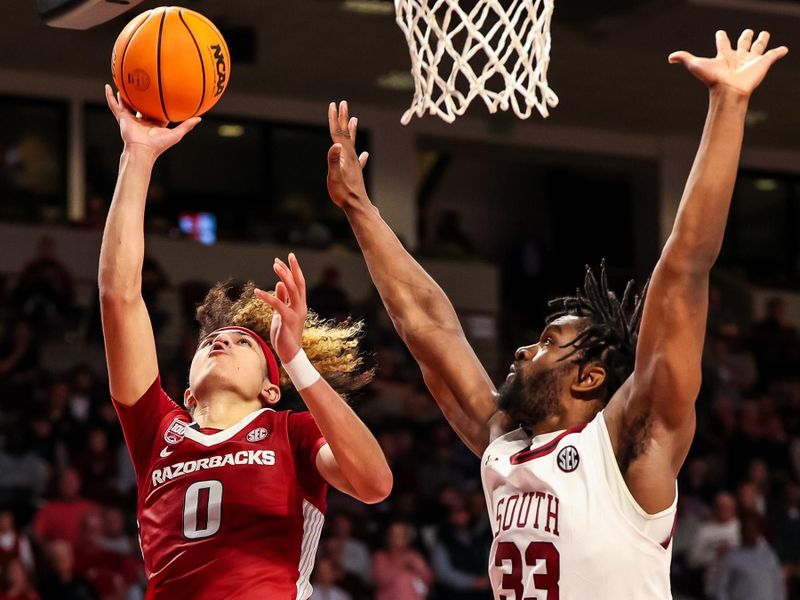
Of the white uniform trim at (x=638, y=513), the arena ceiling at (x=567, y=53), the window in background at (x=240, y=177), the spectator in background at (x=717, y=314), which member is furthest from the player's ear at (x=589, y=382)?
the spectator in background at (x=717, y=314)

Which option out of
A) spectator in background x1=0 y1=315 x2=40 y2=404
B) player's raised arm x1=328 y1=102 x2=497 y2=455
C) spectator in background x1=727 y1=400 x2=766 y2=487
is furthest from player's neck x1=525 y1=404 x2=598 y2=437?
spectator in background x1=727 y1=400 x2=766 y2=487

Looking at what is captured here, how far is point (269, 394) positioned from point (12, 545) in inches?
182

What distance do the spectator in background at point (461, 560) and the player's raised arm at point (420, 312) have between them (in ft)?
17.8

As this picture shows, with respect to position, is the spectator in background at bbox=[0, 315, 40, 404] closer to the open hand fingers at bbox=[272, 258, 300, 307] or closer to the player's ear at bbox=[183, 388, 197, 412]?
the player's ear at bbox=[183, 388, 197, 412]

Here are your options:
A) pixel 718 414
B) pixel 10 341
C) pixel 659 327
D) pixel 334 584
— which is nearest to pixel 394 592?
pixel 334 584

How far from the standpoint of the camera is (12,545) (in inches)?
322

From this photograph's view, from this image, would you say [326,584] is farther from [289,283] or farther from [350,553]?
[289,283]

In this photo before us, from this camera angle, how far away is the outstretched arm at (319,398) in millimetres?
3457

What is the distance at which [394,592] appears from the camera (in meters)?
9.12

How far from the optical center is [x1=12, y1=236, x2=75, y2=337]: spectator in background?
36.6 feet

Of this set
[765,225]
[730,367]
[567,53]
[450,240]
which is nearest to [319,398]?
[567,53]

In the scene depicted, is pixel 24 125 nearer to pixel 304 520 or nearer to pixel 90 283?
pixel 90 283

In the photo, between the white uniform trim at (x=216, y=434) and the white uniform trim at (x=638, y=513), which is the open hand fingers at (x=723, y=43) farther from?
the white uniform trim at (x=216, y=434)

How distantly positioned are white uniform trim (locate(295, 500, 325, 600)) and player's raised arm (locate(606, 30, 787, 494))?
3.14 ft
